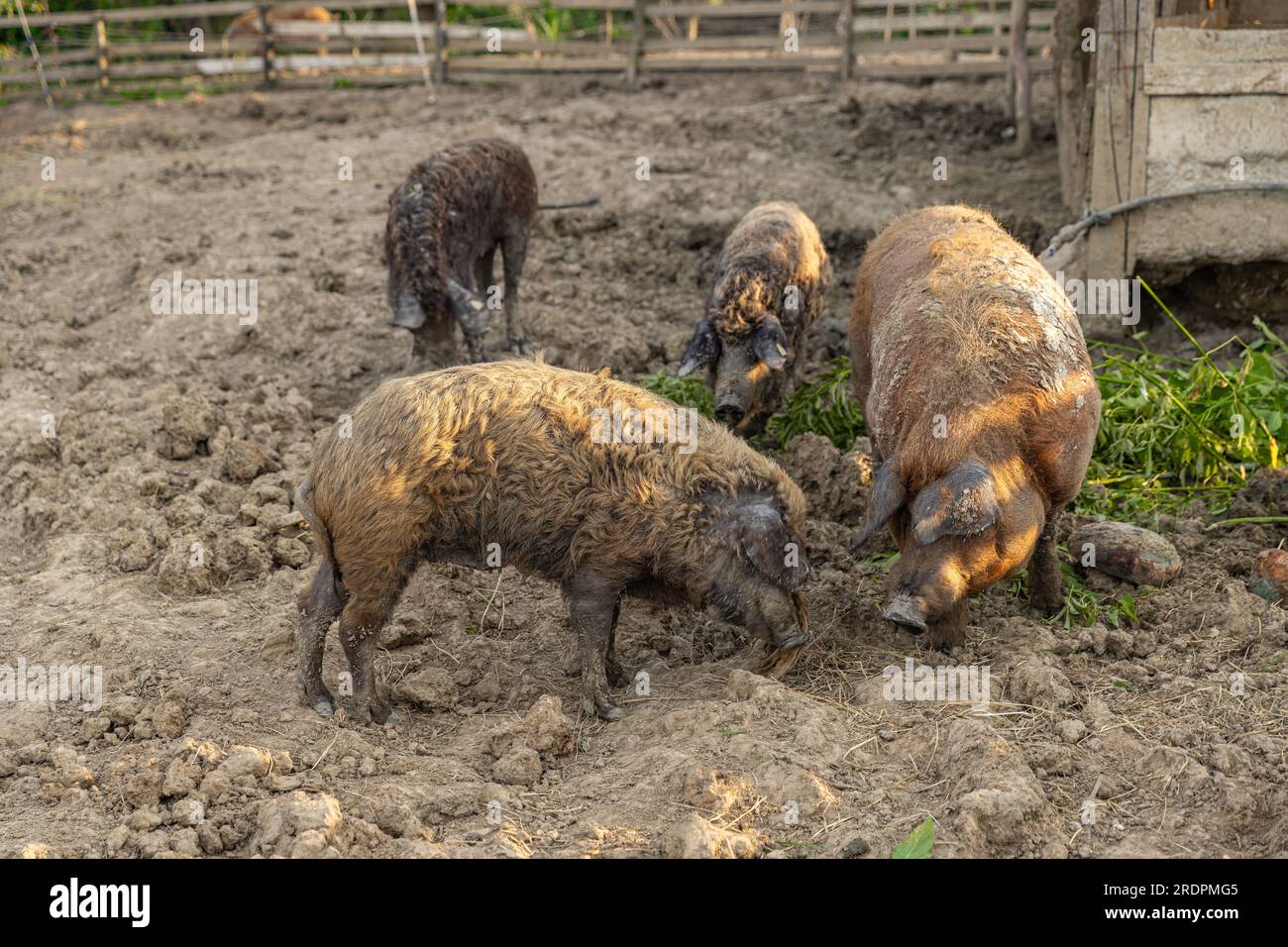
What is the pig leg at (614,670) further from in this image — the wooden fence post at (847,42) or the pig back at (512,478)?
the wooden fence post at (847,42)

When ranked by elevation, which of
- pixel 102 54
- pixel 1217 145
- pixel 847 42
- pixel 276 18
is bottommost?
pixel 1217 145

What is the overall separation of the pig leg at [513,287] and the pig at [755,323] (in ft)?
5.28

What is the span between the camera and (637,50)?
49.7 ft

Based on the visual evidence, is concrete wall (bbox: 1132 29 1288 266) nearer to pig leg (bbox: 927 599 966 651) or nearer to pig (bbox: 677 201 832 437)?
pig (bbox: 677 201 832 437)

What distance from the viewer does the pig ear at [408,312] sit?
7.52 meters

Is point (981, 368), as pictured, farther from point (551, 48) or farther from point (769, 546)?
point (551, 48)

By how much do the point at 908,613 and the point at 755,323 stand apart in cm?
286

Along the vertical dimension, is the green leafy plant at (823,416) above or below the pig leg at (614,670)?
above

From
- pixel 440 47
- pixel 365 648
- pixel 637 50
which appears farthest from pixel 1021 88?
pixel 365 648

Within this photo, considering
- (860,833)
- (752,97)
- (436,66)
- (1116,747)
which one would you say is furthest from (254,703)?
(436,66)

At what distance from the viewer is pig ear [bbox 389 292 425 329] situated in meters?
7.52

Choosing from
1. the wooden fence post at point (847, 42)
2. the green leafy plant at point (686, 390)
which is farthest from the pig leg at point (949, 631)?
the wooden fence post at point (847, 42)

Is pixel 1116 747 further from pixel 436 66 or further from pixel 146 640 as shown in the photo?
pixel 436 66

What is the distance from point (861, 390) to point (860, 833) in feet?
9.48
